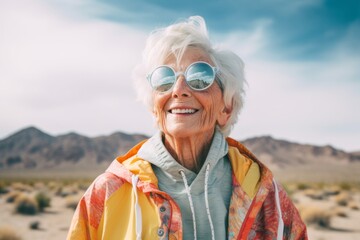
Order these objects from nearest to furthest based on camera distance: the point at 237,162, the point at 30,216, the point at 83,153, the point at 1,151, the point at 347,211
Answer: the point at 237,162
the point at 30,216
the point at 347,211
the point at 83,153
the point at 1,151

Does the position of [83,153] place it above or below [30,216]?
below

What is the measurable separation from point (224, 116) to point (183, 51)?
0.69 metres

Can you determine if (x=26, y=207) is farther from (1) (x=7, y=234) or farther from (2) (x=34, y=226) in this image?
(1) (x=7, y=234)

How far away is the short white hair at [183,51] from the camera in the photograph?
10.4ft

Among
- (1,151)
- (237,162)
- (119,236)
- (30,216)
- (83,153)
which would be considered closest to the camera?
(119,236)

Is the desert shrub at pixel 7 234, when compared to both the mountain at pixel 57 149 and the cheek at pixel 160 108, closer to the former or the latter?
the cheek at pixel 160 108

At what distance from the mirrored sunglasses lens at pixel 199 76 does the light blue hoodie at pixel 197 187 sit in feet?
1.61

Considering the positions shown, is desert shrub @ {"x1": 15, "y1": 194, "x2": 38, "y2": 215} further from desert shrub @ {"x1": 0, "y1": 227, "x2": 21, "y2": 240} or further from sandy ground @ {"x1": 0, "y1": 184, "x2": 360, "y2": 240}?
desert shrub @ {"x1": 0, "y1": 227, "x2": 21, "y2": 240}

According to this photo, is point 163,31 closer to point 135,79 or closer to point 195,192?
point 135,79

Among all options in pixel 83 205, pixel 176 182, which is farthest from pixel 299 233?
pixel 83 205

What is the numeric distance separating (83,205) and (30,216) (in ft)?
56.0

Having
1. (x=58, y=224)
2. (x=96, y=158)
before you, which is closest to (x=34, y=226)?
(x=58, y=224)

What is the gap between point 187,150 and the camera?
3221 mm

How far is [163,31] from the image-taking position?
3277mm
